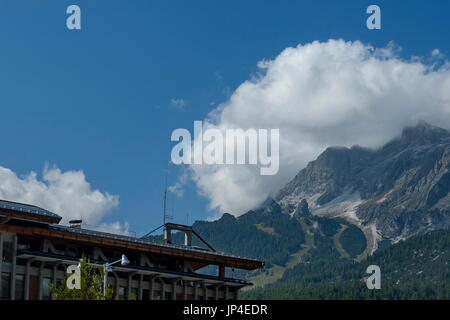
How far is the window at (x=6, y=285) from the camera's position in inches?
4702

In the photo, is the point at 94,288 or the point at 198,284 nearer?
the point at 94,288

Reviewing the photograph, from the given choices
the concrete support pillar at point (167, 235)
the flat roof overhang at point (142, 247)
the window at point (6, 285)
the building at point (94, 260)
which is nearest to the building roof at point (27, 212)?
the building at point (94, 260)

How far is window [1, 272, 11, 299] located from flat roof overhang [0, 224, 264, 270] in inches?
239

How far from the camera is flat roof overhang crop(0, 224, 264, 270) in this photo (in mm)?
123819

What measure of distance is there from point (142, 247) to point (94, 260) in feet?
29.2

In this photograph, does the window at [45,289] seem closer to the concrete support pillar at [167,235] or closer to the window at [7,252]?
the window at [7,252]

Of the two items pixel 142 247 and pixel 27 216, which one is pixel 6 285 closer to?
pixel 27 216
